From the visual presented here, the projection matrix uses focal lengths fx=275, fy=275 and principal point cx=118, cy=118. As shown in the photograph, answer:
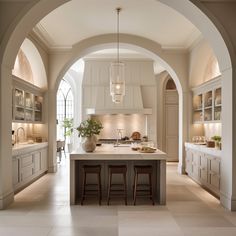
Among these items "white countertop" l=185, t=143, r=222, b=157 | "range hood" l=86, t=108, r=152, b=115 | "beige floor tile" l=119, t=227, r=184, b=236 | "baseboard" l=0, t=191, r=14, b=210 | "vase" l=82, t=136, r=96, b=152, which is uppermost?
"range hood" l=86, t=108, r=152, b=115

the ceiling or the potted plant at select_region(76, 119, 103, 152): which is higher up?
the ceiling

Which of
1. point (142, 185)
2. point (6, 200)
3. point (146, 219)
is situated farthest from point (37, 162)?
point (146, 219)

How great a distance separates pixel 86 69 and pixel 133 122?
2604 millimetres

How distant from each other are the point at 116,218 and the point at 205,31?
3395 mm

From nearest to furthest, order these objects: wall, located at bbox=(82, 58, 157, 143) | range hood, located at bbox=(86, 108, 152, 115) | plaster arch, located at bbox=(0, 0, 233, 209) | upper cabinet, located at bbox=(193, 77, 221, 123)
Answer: plaster arch, located at bbox=(0, 0, 233, 209), upper cabinet, located at bbox=(193, 77, 221, 123), range hood, located at bbox=(86, 108, 152, 115), wall, located at bbox=(82, 58, 157, 143)

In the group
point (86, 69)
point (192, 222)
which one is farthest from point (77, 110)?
point (192, 222)

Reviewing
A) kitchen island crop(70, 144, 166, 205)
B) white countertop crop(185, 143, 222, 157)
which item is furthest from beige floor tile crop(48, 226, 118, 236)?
white countertop crop(185, 143, 222, 157)

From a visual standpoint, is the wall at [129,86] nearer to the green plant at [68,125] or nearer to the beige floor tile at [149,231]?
the green plant at [68,125]

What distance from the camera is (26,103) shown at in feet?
21.7

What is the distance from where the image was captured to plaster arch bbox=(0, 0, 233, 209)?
4.39 meters

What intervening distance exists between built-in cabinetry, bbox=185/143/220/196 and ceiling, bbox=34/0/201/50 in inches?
111

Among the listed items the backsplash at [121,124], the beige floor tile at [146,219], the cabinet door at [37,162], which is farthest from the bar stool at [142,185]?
the backsplash at [121,124]

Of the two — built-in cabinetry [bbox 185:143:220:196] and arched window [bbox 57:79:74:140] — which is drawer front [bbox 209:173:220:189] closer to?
built-in cabinetry [bbox 185:143:220:196]

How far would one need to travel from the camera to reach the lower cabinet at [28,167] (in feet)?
17.9
